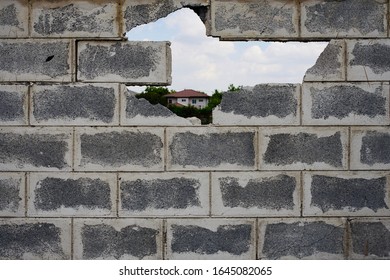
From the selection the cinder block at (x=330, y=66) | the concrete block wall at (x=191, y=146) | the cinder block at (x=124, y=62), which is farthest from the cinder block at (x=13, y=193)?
the cinder block at (x=330, y=66)

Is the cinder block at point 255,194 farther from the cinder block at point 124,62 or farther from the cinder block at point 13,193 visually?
the cinder block at point 13,193

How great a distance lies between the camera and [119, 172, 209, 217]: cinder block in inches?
112

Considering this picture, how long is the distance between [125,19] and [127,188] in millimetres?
1024

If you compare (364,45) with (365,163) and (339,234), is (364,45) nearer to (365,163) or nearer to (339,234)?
(365,163)

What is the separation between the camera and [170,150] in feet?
9.33

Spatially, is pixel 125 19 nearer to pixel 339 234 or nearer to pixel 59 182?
pixel 59 182

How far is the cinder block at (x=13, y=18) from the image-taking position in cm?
288

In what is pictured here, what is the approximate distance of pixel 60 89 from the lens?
9.43 ft

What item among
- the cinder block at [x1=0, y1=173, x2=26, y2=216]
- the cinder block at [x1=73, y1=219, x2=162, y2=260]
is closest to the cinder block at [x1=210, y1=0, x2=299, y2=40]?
the cinder block at [x1=73, y1=219, x2=162, y2=260]

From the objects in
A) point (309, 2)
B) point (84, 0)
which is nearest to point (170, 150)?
point (84, 0)

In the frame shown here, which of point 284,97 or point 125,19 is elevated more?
point 125,19

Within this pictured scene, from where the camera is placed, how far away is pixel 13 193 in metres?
2.87

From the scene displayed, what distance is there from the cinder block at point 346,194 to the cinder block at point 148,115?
34.0 inches

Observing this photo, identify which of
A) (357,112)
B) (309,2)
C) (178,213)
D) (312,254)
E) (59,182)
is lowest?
(312,254)
